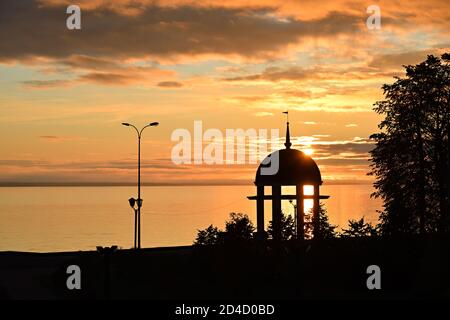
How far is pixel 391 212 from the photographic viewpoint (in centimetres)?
5034

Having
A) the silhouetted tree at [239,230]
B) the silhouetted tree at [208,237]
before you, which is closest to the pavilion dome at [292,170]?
the silhouetted tree at [239,230]

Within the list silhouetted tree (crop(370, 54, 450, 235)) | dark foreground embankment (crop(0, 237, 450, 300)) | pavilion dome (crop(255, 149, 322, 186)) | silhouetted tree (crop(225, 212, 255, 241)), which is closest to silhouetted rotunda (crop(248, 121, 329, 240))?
pavilion dome (crop(255, 149, 322, 186))

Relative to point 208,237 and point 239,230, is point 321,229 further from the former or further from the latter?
point 208,237

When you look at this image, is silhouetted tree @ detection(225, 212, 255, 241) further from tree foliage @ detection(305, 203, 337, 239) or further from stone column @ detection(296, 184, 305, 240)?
tree foliage @ detection(305, 203, 337, 239)

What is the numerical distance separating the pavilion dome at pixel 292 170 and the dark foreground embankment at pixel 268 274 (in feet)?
14.3

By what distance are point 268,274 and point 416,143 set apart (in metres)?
21.5

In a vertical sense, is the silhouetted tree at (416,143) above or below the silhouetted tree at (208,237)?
above

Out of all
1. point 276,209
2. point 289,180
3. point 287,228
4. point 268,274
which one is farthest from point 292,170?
point 268,274

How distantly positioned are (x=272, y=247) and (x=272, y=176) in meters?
5.13

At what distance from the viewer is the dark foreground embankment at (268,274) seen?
33594mm

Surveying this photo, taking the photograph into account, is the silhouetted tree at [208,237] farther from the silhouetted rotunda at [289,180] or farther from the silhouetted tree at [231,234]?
the silhouetted rotunda at [289,180]

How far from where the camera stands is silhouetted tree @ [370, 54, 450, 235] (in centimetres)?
5138
